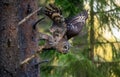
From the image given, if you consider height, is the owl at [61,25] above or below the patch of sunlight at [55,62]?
above

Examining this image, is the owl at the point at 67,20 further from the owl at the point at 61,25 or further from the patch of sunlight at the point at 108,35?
the patch of sunlight at the point at 108,35

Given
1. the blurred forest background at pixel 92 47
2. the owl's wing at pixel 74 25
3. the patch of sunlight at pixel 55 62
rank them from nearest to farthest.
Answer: the owl's wing at pixel 74 25
the blurred forest background at pixel 92 47
the patch of sunlight at pixel 55 62

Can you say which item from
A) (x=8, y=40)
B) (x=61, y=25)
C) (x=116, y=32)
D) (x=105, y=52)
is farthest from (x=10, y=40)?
(x=105, y=52)

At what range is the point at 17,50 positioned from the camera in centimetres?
321

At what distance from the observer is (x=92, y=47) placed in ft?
20.4

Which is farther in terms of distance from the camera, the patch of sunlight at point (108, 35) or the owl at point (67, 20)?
the patch of sunlight at point (108, 35)

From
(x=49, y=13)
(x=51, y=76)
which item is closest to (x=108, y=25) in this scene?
(x=51, y=76)

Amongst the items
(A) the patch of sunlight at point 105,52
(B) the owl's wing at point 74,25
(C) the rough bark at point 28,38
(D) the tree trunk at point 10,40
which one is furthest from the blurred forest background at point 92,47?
(D) the tree trunk at point 10,40

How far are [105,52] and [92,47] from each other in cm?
28

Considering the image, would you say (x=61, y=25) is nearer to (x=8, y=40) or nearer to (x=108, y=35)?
(x=8, y=40)

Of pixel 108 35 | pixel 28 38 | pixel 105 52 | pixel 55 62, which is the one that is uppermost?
pixel 108 35

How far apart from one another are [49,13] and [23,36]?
0.87ft

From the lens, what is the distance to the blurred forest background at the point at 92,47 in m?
5.80

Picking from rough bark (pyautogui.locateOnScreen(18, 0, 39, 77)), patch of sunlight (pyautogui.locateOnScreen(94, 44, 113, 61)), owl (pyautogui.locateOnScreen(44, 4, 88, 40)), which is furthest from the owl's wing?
patch of sunlight (pyautogui.locateOnScreen(94, 44, 113, 61))
